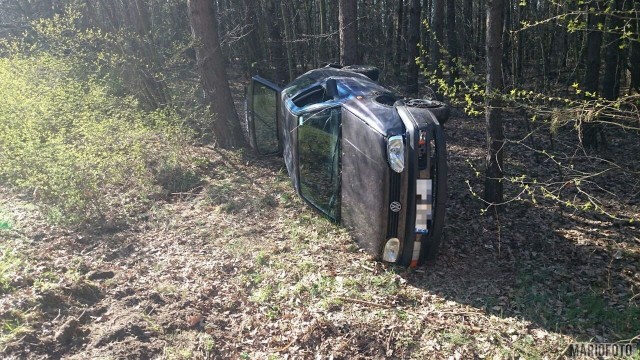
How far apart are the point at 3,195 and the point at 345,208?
5945mm

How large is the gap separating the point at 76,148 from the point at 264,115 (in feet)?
10.5

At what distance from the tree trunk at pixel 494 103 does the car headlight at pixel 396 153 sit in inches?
61.7

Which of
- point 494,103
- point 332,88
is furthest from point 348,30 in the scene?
point 494,103

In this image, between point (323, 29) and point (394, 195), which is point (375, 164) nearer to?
point (394, 195)

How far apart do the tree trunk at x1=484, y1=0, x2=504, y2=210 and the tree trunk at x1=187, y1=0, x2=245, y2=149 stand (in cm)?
504

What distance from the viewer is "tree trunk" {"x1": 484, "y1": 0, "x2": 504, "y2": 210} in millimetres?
5918

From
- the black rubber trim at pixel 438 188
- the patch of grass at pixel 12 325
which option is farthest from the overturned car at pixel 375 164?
the patch of grass at pixel 12 325

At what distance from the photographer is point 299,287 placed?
16.6 ft

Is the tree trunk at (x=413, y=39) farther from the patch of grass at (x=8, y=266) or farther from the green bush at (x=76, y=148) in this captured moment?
the patch of grass at (x=8, y=266)

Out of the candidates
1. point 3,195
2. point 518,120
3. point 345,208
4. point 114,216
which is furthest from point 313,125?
point 518,120

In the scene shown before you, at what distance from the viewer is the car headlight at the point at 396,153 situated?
4.84m

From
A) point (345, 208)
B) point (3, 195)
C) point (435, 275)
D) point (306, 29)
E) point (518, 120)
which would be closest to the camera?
point (435, 275)

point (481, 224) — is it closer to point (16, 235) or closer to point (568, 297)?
point (568, 297)

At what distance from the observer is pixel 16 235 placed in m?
6.31
